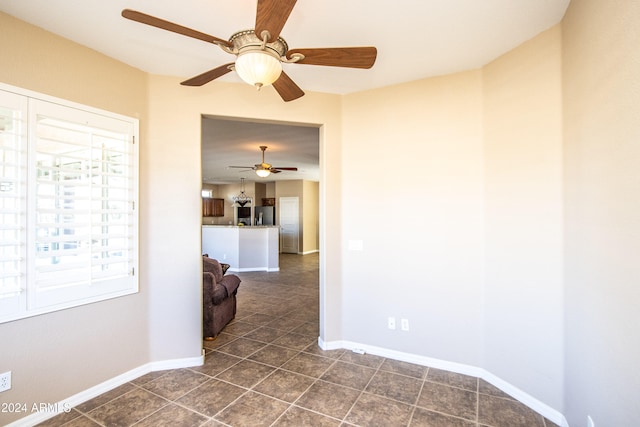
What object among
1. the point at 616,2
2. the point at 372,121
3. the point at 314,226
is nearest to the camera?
the point at 616,2

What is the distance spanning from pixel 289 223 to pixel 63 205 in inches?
345

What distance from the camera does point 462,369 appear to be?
2.73 m

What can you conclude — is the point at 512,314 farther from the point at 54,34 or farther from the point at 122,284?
the point at 54,34

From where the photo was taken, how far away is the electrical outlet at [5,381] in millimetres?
1926

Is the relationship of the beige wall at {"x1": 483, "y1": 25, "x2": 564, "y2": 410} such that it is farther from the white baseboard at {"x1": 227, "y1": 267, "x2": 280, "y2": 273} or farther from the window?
the white baseboard at {"x1": 227, "y1": 267, "x2": 280, "y2": 273}

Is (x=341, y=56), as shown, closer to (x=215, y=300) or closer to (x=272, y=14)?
(x=272, y=14)

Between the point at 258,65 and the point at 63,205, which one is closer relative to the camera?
the point at 258,65

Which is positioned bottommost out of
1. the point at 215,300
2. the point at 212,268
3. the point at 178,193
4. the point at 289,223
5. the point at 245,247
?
the point at 215,300

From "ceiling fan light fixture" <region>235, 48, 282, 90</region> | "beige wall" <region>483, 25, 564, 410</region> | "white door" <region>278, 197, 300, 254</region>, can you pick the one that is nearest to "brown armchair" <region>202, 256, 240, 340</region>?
"ceiling fan light fixture" <region>235, 48, 282, 90</region>

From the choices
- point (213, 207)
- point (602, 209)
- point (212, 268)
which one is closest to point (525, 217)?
point (602, 209)

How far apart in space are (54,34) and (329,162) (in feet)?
7.97

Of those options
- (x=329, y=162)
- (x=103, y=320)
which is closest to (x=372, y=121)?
(x=329, y=162)

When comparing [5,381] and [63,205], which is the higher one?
[63,205]

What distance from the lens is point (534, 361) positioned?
223 cm
